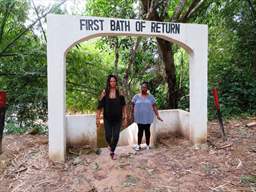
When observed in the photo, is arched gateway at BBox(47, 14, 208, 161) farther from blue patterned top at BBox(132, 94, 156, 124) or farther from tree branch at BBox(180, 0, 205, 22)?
tree branch at BBox(180, 0, 205, 22)

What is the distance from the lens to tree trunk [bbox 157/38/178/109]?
8816 millimetres

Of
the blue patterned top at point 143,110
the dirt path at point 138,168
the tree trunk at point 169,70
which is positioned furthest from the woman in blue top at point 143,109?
the tree trunk at point 169,70

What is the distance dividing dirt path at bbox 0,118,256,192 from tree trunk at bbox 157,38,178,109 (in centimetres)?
313

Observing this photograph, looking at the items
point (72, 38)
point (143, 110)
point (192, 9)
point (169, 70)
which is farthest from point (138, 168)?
point (192, 9)

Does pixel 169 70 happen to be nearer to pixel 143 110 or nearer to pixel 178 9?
pixel 178 9

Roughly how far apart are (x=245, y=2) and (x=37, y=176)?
807 cm

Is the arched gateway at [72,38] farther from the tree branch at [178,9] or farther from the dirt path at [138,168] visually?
the tree branch at [178,9]

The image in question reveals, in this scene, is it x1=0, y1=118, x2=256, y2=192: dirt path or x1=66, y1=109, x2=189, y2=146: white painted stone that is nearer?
x1=0, y1=118, x2=256, y2=192: dirt path

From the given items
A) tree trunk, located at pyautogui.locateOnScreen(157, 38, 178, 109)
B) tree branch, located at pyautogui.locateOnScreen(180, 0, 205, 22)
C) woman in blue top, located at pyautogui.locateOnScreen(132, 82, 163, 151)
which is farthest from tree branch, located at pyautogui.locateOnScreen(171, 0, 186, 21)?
woman in blue top, located at pyautogui.locateOnScreen(132, 82, 163, 151)

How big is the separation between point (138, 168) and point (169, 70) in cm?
465

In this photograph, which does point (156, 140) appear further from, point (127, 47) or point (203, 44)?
point (127, 47)

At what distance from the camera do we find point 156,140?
680cm

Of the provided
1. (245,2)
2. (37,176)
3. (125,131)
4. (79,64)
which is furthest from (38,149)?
(245,2)

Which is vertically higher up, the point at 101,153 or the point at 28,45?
the point at 28,45
